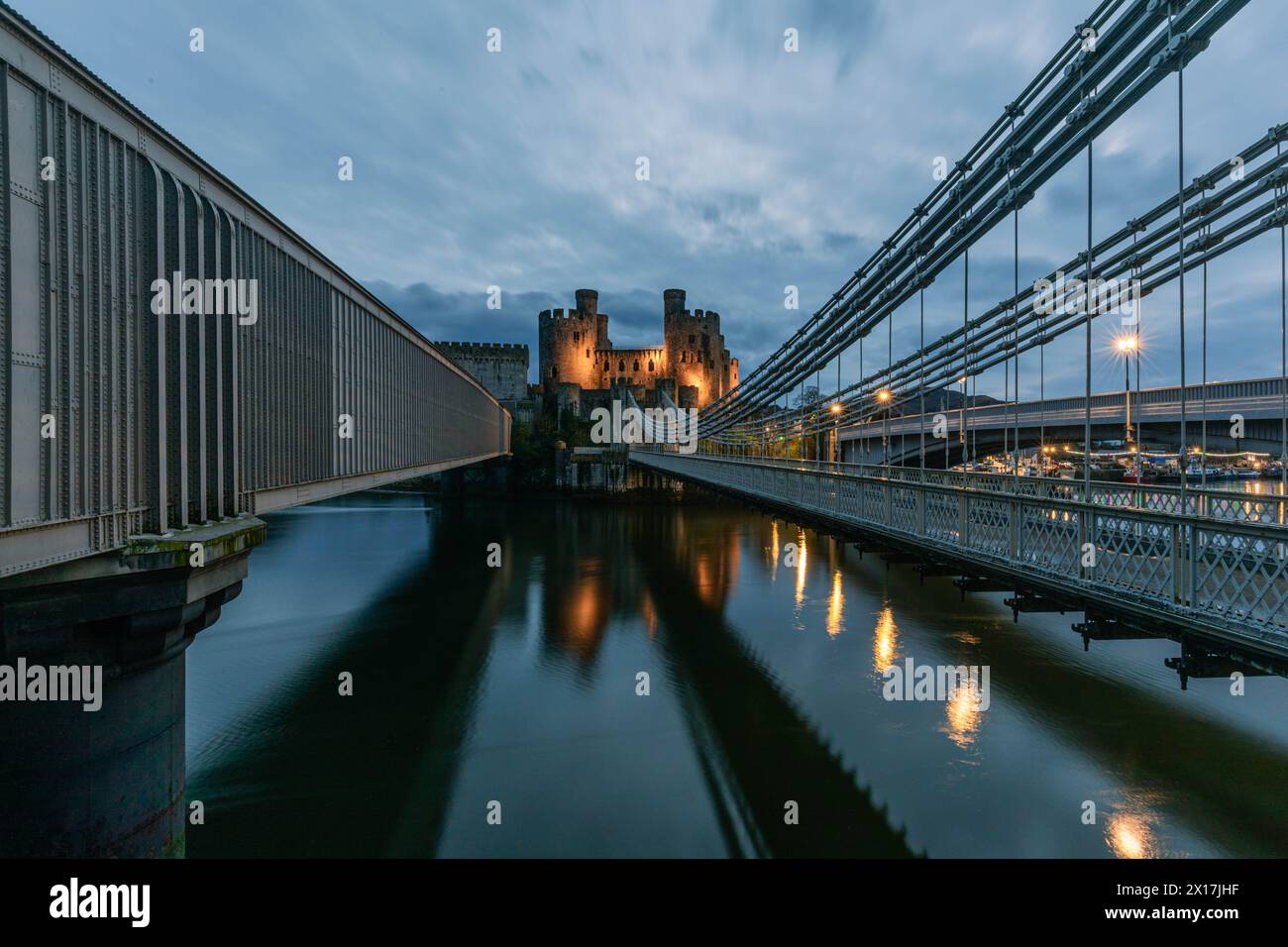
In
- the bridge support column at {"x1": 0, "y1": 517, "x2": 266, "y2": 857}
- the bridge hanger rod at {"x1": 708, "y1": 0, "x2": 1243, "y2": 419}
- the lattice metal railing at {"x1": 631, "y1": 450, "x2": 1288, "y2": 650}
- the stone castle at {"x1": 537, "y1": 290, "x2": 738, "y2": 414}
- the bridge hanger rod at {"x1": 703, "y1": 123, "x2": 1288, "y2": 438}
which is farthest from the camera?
the stone castle at {"x1": 537, "y1": 290, "x2": 738, "y2": 414}

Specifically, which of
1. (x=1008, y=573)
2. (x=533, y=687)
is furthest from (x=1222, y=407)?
(x=533, y=687)

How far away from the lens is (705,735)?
11.5m

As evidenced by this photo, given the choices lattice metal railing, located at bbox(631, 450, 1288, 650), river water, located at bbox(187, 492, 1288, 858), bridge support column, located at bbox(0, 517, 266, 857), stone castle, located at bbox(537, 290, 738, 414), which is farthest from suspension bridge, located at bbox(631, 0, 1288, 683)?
stone castle, located at bbox(537, 290, 738, 414)

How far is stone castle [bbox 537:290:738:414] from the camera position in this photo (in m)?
79.2

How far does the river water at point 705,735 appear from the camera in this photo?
28.1ft

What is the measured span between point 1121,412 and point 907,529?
21959mm

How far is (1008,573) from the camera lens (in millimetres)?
6863

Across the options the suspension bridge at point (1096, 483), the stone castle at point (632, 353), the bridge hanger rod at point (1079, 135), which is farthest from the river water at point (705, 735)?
the stone castle at point (632, 353)

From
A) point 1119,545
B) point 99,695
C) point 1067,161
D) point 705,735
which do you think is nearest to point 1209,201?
point 1067,161

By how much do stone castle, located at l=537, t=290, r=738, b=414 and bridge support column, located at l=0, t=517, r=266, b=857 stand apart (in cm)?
7290

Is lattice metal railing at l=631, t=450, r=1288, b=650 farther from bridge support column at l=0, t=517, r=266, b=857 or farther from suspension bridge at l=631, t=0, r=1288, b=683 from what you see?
bridge support column at l=0, t=517, r=266, b=857

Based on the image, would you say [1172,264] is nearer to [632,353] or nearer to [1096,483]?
[1096,483]

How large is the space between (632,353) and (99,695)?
78.7 m

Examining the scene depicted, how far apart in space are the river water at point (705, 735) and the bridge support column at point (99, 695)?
139 inches
